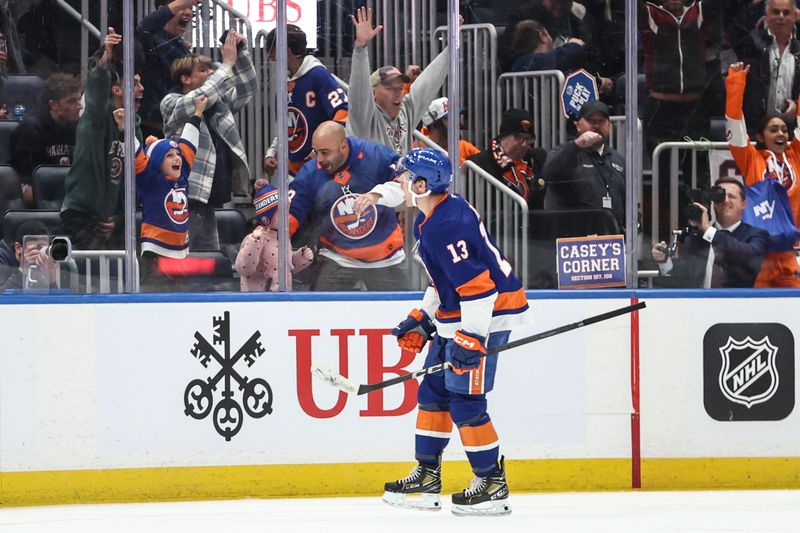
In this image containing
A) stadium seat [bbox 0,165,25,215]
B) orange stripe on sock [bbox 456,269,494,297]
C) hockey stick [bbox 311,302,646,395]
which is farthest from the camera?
stadium seat [bbox 0,165,25,215]

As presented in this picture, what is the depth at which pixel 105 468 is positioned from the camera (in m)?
4.89

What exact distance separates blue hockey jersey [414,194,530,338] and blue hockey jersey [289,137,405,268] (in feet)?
1.68

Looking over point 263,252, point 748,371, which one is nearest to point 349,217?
point 263,252

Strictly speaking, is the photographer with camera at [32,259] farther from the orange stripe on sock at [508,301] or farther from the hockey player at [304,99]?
the orange stripe on sock at [508,301]

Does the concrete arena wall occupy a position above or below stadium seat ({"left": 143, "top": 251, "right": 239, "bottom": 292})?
below

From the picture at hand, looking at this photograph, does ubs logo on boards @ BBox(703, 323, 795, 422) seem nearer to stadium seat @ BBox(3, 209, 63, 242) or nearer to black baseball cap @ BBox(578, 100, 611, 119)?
black baseball cap @ BBox(578, 100, 611, 119)

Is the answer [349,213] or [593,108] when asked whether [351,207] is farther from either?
[593,108]

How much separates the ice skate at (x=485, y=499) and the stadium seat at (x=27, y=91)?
222cm

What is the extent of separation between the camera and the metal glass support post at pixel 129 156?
4.93 m

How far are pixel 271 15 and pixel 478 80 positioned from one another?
88cm

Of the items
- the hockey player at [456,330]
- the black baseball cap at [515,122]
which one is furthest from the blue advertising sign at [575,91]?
the hockey player at [456,330]

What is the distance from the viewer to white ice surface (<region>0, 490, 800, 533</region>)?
4.38 metres

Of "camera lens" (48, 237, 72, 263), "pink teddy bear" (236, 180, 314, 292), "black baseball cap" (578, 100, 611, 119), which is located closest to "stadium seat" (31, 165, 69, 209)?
"camera lens" (48, 237, 72, 263)

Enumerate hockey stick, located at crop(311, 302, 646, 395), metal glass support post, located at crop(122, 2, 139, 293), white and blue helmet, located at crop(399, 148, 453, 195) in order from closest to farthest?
white and blue helmet, located at crop(399, 148, 453, 195)
hockey stick, located at crop(311, 302, 646, 395)
metal glass support post, located at crop(122, 2, 139, 293)
